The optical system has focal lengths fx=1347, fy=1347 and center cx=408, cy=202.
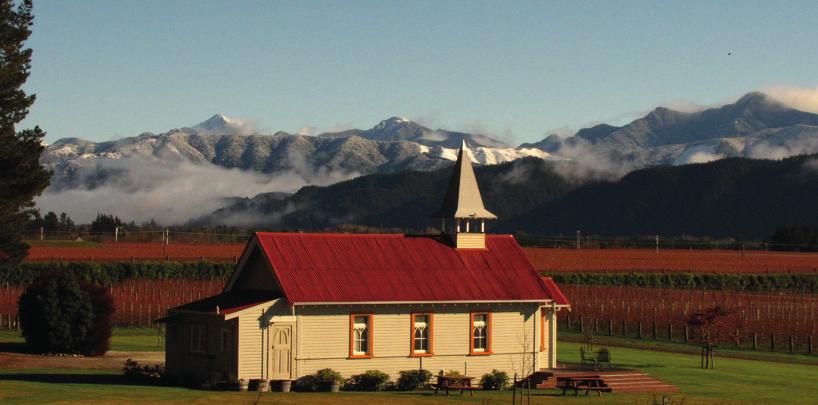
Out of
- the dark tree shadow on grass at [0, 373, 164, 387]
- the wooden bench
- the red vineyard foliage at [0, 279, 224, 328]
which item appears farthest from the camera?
the red vineyard foliage at [0, 279, 224, 328]

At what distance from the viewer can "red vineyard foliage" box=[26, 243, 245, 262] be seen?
329 ft

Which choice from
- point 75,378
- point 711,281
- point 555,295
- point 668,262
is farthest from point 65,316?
point 668,262

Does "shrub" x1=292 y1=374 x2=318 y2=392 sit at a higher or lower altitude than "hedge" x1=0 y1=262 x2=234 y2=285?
lower

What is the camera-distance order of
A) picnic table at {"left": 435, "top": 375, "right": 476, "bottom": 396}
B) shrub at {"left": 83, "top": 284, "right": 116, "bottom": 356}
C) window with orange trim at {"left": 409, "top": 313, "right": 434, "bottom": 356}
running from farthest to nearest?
shrub at {"left": 83, "top": 284, "right": 116, "bottom": 356}
window with orange trim at {"left": 409, "top": 313, "right": 434, "bottom": 356}
picnic table at {"left": 435, "top": 375, "right": 476, "bottom": 396}

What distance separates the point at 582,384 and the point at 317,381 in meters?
9.03

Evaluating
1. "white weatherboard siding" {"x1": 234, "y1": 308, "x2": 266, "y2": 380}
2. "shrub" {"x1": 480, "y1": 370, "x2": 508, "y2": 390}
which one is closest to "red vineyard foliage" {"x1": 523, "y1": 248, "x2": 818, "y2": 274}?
"shrub" {"x1": 480, "y1": 370, "x2": 508, "y2": 390}

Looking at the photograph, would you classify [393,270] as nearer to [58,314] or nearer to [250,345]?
[250,345]

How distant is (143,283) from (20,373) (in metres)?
42.1

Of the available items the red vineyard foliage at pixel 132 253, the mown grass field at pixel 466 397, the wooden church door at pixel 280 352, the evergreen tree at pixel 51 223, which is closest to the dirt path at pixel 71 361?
the mown grass field at pixel 466 397

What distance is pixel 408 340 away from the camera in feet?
153

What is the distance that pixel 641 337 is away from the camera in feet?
251

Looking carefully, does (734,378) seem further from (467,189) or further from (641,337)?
(641,337)

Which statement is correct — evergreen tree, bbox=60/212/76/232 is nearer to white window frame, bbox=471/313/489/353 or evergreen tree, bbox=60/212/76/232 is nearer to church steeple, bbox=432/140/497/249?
church steeple, bbox=432/140/497/249

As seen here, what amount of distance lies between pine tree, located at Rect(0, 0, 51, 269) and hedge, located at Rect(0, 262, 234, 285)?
25.7 metres
